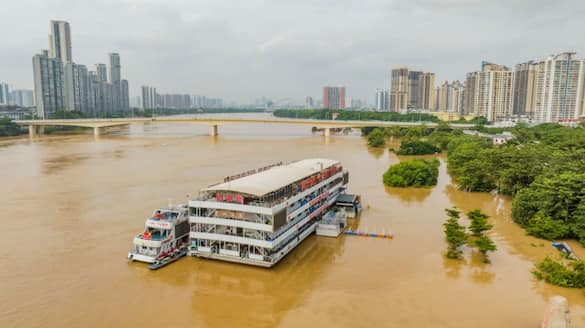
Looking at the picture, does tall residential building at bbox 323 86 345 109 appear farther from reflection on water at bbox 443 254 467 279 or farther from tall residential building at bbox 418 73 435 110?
reflection on water at bbox 443 254 467 279

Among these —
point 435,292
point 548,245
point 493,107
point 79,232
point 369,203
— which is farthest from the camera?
point 493,107

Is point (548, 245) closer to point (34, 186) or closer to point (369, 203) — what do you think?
point (369, 203)

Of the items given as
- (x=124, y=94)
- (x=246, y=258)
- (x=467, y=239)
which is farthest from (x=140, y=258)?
(x=124, y=94)

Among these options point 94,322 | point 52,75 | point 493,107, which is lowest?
point 94,322

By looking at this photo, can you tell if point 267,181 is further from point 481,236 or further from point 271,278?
point 481,236

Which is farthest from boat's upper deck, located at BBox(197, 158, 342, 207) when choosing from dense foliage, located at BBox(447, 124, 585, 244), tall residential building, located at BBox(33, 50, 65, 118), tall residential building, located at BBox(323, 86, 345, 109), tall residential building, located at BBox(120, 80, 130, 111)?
tall residential building, located at BBox(323, 86, 345, 109)

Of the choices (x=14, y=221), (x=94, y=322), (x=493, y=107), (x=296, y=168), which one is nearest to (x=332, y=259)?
(x=296, y=168)
